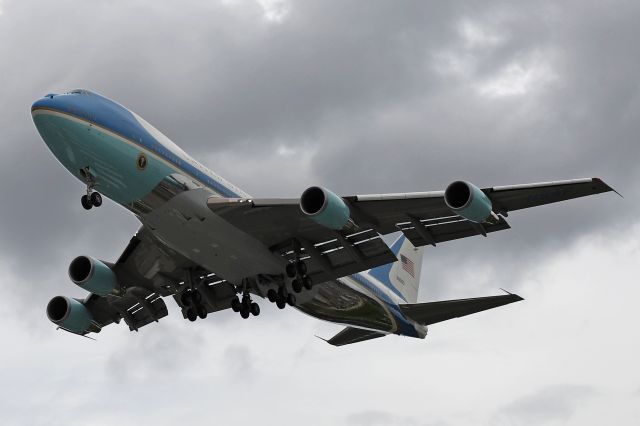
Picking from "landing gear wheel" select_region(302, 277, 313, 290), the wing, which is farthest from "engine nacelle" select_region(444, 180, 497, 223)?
"landing gear wheel" select_region(302, 277, 313, 290)

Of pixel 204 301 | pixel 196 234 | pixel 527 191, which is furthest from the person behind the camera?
pixel 204 301

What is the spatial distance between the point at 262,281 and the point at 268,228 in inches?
132

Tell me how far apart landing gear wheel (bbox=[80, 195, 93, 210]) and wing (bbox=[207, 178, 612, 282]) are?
12.9ft

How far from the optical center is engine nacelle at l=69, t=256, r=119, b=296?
38875 mm

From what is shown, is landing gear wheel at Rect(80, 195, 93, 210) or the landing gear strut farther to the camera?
the landing gear strut

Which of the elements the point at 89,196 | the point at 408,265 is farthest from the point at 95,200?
the point at 408,265

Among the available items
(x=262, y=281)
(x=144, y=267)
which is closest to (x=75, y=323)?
(x=144, y=267)

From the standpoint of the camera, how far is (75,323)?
140 feet

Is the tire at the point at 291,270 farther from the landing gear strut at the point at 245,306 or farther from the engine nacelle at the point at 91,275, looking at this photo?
the engine nacelle at the point at 91,275

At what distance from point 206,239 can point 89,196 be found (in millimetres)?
4269

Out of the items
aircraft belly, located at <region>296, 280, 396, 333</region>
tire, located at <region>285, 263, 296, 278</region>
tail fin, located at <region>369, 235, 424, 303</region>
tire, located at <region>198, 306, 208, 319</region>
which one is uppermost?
tail fin, located at <region>369, 235, 424, 303</region>

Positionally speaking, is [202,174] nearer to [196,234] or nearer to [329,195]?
[196,234]

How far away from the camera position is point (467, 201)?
103ft

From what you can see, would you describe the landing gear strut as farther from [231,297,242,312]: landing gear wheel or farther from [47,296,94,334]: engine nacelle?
[47,296,94,334]: engine nacelle
